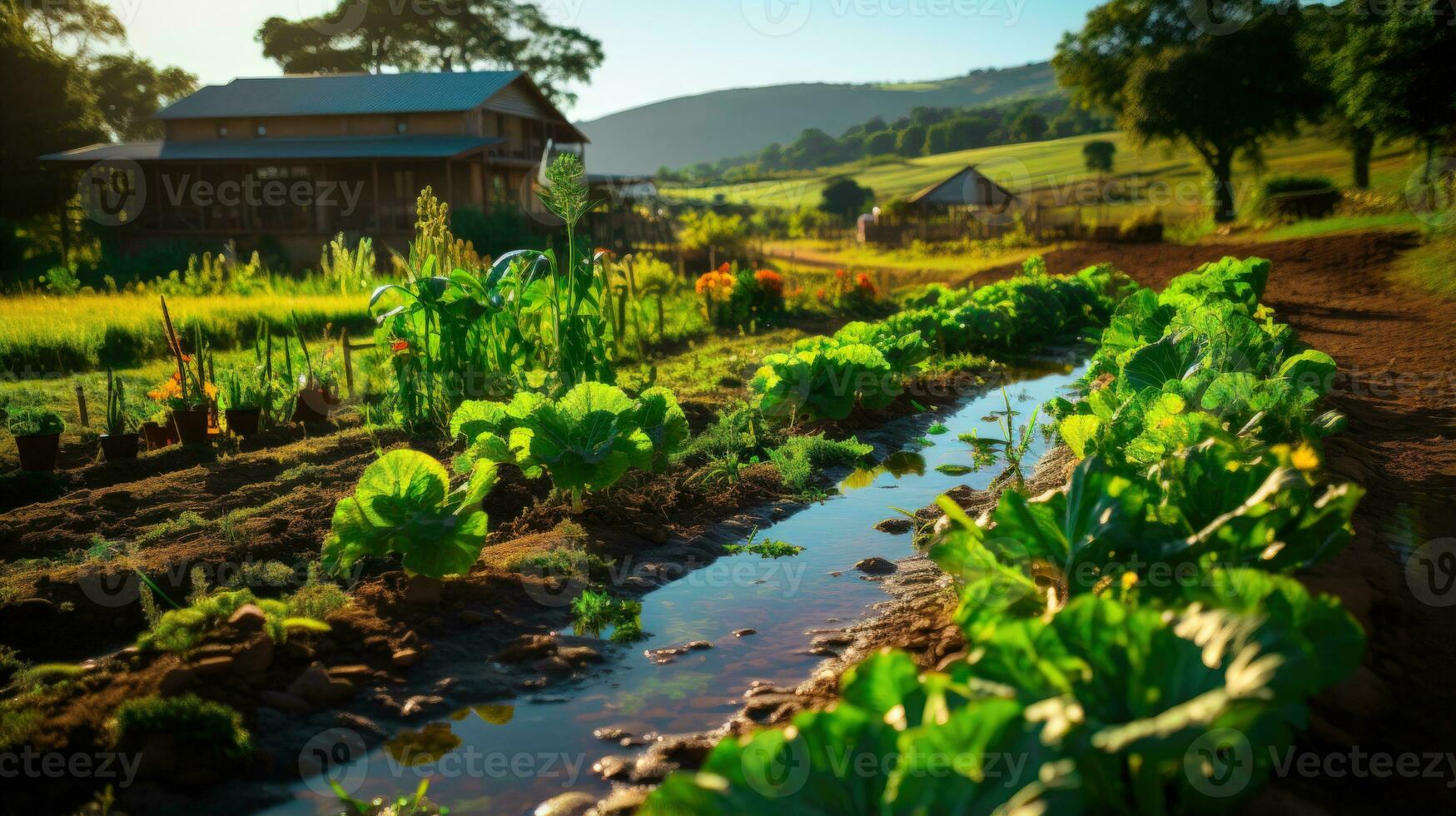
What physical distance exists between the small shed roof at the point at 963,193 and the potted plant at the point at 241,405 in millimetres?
40226

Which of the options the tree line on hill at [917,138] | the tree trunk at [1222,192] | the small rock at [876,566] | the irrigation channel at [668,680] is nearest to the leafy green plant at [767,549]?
the irrigation channel at [668,680]

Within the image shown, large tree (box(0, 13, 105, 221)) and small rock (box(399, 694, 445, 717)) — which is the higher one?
large tree (box(0, 13, 105, 221))

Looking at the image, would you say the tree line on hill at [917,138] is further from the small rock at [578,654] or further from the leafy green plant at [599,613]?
the small rock at [578,654]

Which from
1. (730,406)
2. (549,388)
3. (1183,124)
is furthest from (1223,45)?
(549,388)

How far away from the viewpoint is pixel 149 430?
6.66 m

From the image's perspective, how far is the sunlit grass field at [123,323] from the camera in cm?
1048

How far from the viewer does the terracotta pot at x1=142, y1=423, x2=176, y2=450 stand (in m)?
6.66

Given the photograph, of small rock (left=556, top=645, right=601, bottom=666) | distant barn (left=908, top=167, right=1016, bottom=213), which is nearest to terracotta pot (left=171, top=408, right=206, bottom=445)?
small rock (left=556, top=645, right=601, bottom=666)

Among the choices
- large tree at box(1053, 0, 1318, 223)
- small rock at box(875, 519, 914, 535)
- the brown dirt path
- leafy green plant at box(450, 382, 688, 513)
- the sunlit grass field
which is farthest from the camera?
large tree at box(1053, 0, 1318, 223)

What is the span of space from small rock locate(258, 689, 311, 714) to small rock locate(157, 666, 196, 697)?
0.72 feet

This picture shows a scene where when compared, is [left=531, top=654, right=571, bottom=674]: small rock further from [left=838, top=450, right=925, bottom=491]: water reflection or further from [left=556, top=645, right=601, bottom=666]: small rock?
[left=838, top=450, right=925, bottom=491]: water reflection

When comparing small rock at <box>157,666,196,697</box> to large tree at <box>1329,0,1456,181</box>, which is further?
large tree at <box>1329,0,1456,181</box>

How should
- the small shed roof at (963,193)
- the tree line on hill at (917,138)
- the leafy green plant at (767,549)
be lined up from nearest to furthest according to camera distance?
the leafy green plant at (767,549) < the small shed roof at (963,193) < the tree line on hill at (917,138)

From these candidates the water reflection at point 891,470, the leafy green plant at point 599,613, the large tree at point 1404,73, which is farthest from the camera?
the large tree at point 1404,73
